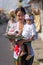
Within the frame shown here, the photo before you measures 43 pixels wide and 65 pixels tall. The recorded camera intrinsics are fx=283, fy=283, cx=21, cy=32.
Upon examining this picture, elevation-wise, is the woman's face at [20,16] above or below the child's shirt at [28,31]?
above

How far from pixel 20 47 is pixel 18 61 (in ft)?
0.87

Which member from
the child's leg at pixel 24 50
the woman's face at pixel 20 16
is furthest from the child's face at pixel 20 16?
the child's leg at pixel 24 50

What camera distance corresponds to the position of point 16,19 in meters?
4.55

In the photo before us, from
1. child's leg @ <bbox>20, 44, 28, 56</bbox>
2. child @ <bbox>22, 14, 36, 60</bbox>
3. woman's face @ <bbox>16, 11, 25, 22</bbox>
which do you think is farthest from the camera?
child's leg @ <bbox>20, 44, 28, 56</bbox>

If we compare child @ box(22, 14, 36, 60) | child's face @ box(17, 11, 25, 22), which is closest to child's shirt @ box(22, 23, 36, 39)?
child @ box(22, 14, 36, 60)

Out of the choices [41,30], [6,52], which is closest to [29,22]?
[6,52]

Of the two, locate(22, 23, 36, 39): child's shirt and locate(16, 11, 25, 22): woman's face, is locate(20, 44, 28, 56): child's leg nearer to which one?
locate(22, 23, 36, 39): child's shirt

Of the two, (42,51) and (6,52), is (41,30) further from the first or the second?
(42,51)

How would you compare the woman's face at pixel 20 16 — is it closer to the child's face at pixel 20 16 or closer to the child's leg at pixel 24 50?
the child's face at pixel 20 16

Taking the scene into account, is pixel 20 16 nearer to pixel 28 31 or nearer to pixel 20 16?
pixel 20 16

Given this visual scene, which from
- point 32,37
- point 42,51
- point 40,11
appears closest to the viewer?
point 32,37

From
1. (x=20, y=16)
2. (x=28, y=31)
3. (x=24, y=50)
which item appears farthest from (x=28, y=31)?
(x=24, y=50)

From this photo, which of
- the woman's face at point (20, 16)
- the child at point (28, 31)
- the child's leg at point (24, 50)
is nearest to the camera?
the child at point (28, 31)

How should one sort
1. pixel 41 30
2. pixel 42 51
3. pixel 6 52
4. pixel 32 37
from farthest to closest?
1. pixel 41 30
2. pixel 6 52
3. pixel 42 51
4. pixel 32 37
